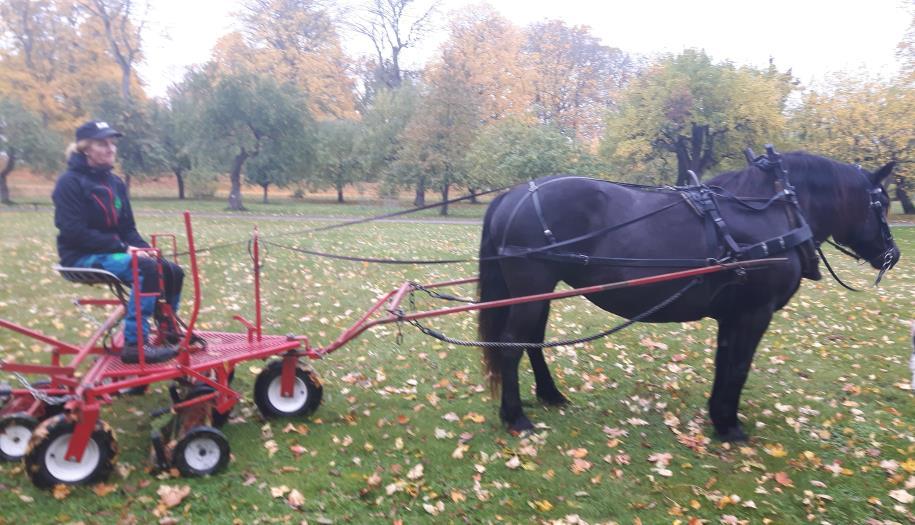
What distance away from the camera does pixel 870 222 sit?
15.8ft

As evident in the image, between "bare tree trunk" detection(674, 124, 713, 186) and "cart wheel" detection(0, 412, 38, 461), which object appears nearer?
"cart wheel" detection(0, 412, 38, 461)

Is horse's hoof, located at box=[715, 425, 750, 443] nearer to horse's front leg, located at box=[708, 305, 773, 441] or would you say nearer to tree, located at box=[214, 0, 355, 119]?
horse's front leg, located at box=[708, 305, 773, 441]

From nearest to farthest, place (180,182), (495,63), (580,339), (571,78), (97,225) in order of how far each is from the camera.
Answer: (97,225)
(580,339)
(180,182)
(495,63)
(571,78)

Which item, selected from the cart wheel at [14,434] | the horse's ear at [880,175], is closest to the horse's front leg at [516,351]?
the horse's ear at [880,175]

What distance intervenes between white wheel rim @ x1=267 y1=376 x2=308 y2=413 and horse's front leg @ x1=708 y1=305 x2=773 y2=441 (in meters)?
3.38

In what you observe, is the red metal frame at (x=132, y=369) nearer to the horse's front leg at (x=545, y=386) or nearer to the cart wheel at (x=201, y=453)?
the cart wheel at (x=201, y=453)

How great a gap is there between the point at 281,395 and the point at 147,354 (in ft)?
3.54

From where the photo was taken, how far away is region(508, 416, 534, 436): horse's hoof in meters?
4.64

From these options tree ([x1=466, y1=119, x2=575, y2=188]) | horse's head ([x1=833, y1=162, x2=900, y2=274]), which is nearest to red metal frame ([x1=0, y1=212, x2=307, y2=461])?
horse's head ([x1=833, y1=162, x2=900, y2=274])

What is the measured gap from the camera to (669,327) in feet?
25.6

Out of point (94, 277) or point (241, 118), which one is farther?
point (241, 118)

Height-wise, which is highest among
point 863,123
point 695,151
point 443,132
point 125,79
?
point 125,79

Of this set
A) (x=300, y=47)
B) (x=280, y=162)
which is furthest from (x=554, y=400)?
(x=300, y=47)

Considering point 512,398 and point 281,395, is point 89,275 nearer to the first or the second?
point 281,395
